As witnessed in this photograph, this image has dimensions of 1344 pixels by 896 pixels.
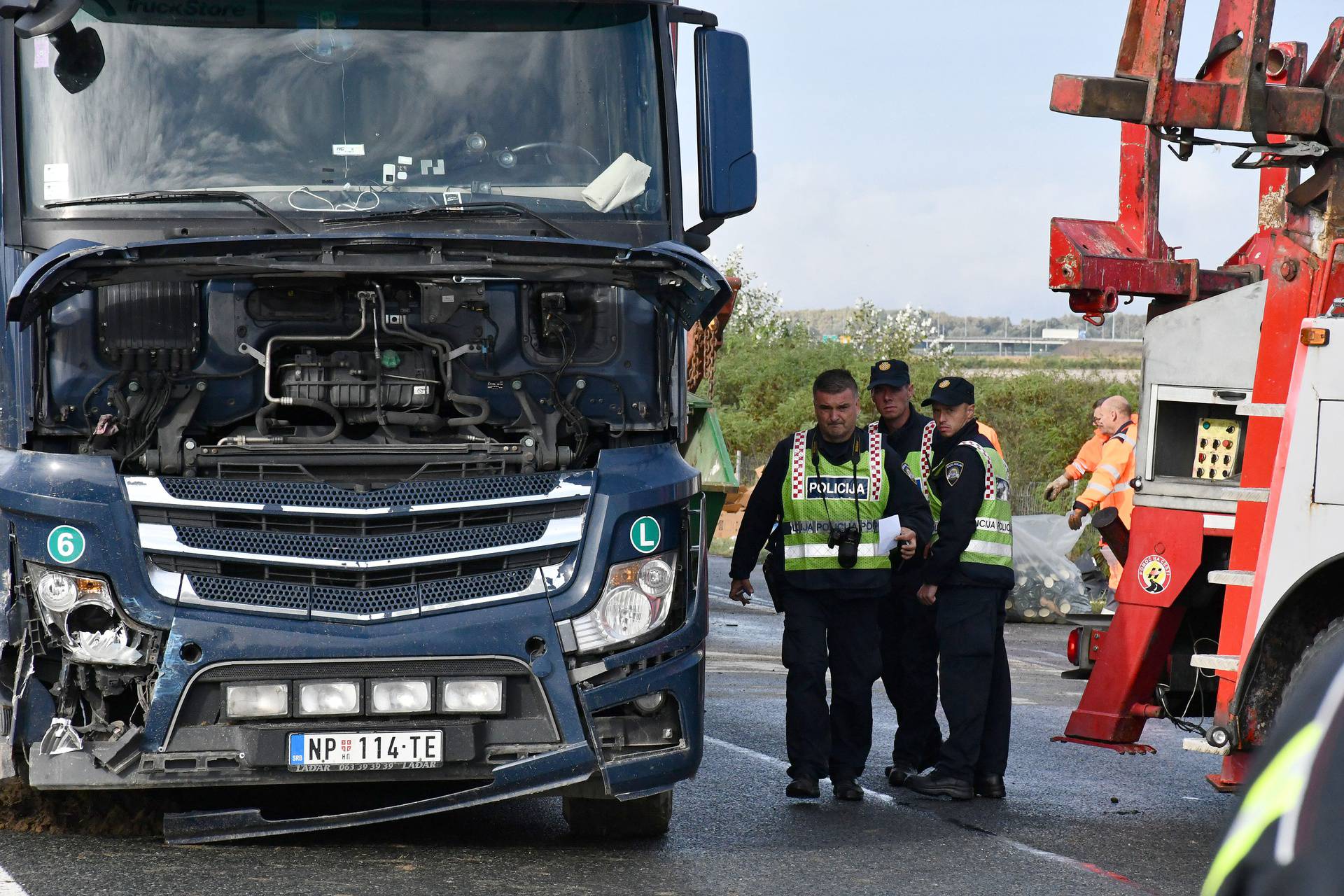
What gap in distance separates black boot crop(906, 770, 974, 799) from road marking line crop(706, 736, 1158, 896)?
132mm

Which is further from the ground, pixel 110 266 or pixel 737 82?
pixel 737 82

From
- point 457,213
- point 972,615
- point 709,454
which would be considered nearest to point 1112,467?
point 709,454

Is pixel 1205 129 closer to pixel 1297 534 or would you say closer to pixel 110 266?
pixel 1297 534

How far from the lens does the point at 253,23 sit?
19.5 ft

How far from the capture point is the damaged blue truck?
5160mm

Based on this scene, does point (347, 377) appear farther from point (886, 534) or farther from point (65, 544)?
point (886, 534)

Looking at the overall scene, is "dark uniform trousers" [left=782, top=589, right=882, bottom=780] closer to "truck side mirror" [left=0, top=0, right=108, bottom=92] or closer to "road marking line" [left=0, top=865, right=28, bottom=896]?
"road marking line" [left=0, top=865, right=28, bottom=896]

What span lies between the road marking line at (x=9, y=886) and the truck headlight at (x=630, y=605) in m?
1.73

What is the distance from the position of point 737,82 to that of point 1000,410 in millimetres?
31588

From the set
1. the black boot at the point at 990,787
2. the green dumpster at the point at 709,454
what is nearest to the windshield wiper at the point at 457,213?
the black boot at the point at 990,787

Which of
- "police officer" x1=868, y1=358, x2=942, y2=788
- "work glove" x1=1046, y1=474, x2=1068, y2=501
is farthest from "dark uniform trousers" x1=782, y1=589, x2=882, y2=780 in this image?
"work glove" x1=1046, y1=474, x2=1068, y2=501

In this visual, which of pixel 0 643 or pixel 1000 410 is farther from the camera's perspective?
pixel 1000 410

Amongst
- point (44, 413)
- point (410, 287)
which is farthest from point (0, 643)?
point (410, 287)

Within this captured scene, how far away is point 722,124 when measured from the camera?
20.4 feet
